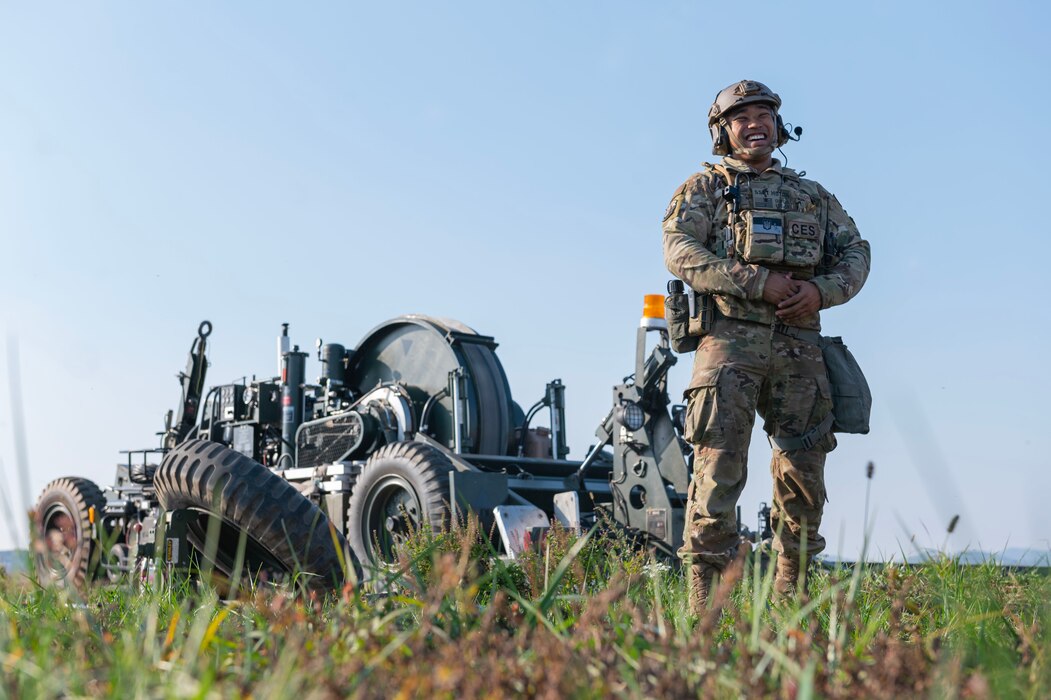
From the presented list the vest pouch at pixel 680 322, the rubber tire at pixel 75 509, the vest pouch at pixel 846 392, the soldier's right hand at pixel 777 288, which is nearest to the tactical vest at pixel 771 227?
the soldier's right hand at pixel 777 288

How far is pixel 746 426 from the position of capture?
14.1ft

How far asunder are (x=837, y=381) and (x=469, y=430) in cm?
496

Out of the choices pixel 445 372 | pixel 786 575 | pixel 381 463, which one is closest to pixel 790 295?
pixel 786 575

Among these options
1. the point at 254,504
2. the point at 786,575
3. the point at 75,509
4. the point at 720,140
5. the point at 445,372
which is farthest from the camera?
the point at 75,509

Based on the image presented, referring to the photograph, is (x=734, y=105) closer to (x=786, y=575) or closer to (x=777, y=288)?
(x=777, y=288)

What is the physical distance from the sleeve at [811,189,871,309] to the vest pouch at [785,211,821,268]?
92 millimetres

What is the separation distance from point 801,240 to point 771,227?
0.15m

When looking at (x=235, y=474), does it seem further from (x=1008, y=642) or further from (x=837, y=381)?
(x=1008, y=642)

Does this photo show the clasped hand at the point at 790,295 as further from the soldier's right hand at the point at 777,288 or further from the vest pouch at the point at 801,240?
the vest pouch at the point at 801,240

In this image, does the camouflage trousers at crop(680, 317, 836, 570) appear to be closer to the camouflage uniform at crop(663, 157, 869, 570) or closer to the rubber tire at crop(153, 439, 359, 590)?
the camouflage uniform at crop(663, 157, 869, 570)

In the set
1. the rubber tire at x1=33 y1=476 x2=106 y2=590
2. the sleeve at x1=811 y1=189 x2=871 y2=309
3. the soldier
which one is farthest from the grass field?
the rubber tire at x1=33 y1=476 x2=106 y2=590

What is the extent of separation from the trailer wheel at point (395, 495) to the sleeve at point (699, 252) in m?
3.29

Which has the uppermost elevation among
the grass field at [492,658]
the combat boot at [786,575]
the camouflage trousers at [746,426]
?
the camouflage trousers at [746,426]

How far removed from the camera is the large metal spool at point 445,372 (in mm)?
9219
